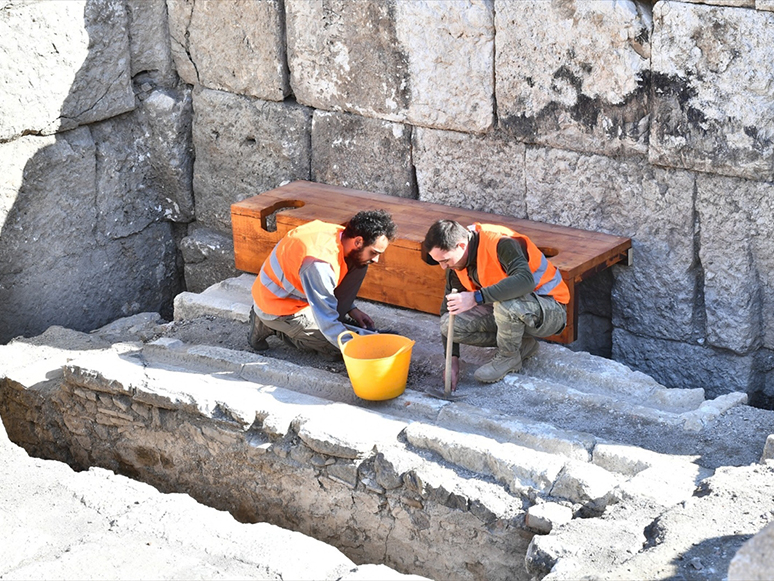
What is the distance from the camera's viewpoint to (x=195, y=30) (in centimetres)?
679

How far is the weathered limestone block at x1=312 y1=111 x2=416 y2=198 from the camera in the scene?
6.27 metres

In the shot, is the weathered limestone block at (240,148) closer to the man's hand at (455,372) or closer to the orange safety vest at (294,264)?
the orange safety vest at (294,264)

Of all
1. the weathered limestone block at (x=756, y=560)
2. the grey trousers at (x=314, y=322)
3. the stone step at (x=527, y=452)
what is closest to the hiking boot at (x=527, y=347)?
the stone step at (x=527, y=452)

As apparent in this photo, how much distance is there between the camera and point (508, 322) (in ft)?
15.8

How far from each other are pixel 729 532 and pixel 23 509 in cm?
271

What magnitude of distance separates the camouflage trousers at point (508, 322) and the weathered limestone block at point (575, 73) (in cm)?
100

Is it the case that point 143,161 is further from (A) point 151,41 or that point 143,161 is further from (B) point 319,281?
(B) point 319,281

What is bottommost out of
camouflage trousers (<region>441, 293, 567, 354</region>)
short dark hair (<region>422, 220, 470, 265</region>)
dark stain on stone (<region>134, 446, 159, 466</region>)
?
dark stain on stone (<region>134, 446, 159, 466</region>)

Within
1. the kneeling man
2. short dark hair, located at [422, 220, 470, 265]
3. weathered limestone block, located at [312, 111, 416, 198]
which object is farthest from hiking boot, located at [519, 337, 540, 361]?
weathered limestone block, located at [312, 111, 416, 198]

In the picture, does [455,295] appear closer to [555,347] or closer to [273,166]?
[555,347]

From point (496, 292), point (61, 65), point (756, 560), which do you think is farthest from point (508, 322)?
point (61, 65)

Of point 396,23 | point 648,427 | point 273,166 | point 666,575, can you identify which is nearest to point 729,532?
point 666,575

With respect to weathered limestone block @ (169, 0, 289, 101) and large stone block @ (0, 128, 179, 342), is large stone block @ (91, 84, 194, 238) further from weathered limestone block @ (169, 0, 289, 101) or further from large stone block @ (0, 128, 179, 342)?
weathered limestone block @ (169, 0, 289, 101)

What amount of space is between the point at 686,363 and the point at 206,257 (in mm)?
3409
